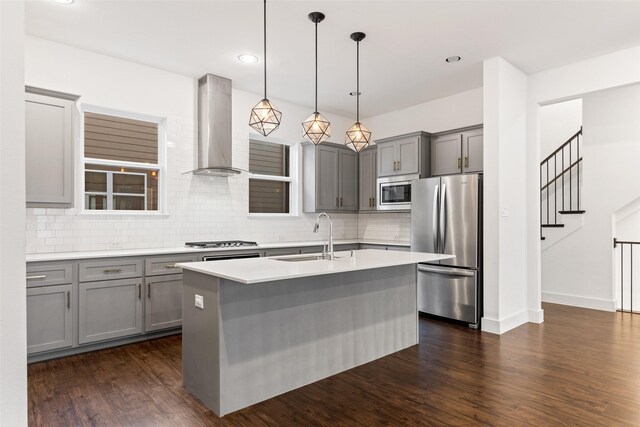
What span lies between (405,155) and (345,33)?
228 cm

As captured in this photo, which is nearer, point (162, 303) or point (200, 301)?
point (200, 301)

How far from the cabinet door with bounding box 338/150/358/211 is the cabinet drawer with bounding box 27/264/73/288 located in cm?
389

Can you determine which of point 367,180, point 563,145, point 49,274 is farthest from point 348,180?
point 49,274

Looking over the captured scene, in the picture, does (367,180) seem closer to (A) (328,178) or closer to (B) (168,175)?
(A) (328,178)

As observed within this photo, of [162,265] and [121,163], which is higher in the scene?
[121,163]

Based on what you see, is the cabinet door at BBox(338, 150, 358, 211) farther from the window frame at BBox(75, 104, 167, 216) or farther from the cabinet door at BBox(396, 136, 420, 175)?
the window frame at BBox(75, 104, 167, 216)

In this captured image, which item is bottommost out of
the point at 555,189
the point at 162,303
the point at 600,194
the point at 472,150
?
the point at 162,303

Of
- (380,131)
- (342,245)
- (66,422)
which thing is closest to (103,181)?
(66,422)

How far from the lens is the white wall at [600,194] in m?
5.38

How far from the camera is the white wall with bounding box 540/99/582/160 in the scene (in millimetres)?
6391

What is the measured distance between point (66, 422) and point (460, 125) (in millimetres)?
5462

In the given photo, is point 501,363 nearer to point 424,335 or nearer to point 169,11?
point 424,335

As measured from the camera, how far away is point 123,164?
4.46 m

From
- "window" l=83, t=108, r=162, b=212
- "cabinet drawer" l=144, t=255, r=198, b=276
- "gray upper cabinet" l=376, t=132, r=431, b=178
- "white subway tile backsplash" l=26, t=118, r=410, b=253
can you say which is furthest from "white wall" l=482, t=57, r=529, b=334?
"window" l=83, t=108, r=162, b=212
